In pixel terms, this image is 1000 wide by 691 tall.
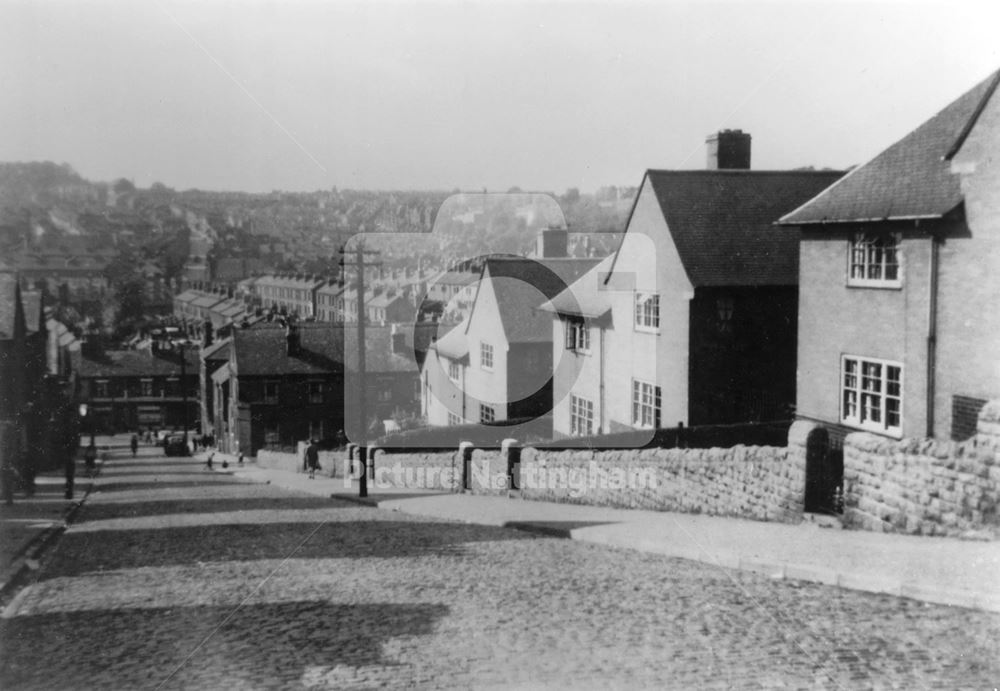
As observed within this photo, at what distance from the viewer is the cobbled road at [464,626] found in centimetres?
643

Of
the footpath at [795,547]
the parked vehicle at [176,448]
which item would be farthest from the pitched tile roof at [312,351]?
the footpath at [795,547]

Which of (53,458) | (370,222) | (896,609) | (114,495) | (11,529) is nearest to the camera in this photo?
(896,609)

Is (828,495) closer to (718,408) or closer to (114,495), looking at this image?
(718,408)

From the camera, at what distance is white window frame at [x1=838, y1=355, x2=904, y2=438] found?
17203 mm

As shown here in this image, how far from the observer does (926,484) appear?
10.4 m

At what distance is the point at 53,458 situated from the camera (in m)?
41.1

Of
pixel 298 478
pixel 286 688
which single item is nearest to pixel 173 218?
pixel 298 478

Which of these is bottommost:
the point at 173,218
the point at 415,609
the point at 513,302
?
the point at 415,609

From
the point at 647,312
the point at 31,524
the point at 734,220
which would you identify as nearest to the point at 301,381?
the point at 647,312

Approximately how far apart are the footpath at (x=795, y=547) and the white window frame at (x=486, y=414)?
1480cm

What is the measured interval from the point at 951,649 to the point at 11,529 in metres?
15.9

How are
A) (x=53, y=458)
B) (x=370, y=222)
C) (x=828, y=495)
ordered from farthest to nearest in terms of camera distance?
(x=53, y=458)
(x=370, y=222)
(x=828, y=495)

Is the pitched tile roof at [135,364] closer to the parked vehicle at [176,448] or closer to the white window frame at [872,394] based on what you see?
the parked vehicle at [176,448]

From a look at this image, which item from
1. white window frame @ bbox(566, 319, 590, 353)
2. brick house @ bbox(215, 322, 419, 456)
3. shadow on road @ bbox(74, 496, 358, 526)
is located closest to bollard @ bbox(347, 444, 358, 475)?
shadow on road @ bbox(74, 496, 358, 526)
